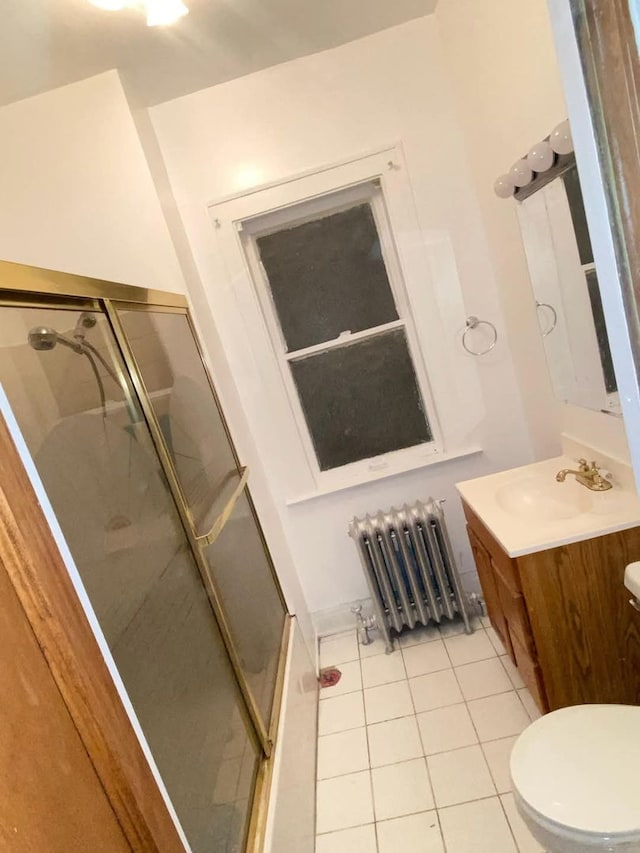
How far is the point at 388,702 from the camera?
211 cm

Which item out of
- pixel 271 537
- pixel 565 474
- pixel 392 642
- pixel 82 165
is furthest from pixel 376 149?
pixel 392 642

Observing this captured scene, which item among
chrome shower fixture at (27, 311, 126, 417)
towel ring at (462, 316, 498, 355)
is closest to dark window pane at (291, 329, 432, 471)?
towel ring at (462, 316, 498, 355)

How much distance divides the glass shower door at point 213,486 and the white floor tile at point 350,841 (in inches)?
15.0

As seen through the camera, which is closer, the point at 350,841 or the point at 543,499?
the point at 350,841

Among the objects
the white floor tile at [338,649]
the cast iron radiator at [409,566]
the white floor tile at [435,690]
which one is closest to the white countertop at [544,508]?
the cast iron radiator at [409,566]

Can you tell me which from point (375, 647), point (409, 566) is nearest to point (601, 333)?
point (409, 566)

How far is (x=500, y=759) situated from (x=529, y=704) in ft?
0.84

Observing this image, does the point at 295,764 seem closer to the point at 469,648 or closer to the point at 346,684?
the point at 346,684

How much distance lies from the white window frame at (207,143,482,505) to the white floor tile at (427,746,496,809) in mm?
1124

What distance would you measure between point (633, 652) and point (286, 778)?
1.09 meters

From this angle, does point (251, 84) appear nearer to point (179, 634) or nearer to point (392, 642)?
point (179, 634)

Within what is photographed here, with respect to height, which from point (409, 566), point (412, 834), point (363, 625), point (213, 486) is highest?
point (213, 486)

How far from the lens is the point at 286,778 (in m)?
1.58

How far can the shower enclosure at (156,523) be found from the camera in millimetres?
966
